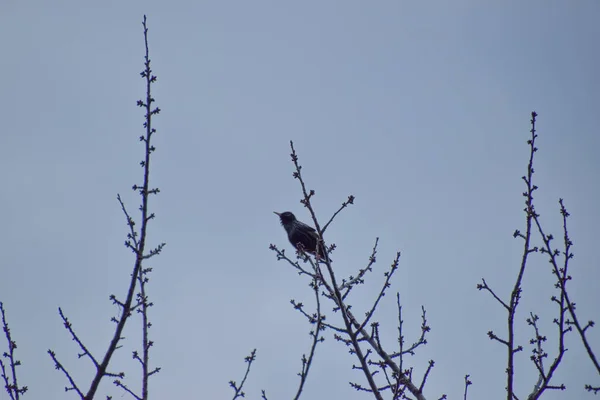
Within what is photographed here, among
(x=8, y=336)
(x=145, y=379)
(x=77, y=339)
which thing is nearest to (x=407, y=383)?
(x=145, y=379)

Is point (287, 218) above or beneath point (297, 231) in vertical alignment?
above

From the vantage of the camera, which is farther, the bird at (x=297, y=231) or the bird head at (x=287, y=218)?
the bird head at (x=287, y=218)

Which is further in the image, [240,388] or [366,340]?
[366,340]

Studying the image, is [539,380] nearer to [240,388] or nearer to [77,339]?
[240,388]

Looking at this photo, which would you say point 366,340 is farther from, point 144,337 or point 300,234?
point 300,234

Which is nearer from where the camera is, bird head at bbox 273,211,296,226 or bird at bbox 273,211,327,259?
bird at bbox 273,211,327,259

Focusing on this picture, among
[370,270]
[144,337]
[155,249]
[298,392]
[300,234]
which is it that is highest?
[300,234]

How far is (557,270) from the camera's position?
4746mm

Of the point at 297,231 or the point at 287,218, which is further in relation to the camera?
→ the point at 287,218

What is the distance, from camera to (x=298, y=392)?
418 cm

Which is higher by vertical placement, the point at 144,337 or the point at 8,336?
the point at 144,337

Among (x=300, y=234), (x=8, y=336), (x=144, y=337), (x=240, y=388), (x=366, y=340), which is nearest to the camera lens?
(x=8, y=336)

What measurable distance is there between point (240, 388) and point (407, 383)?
4.81ft

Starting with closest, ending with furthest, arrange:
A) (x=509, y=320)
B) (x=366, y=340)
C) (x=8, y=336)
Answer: (x=509, y=320)
(x=8, y=336)
(x=366, y=340)
